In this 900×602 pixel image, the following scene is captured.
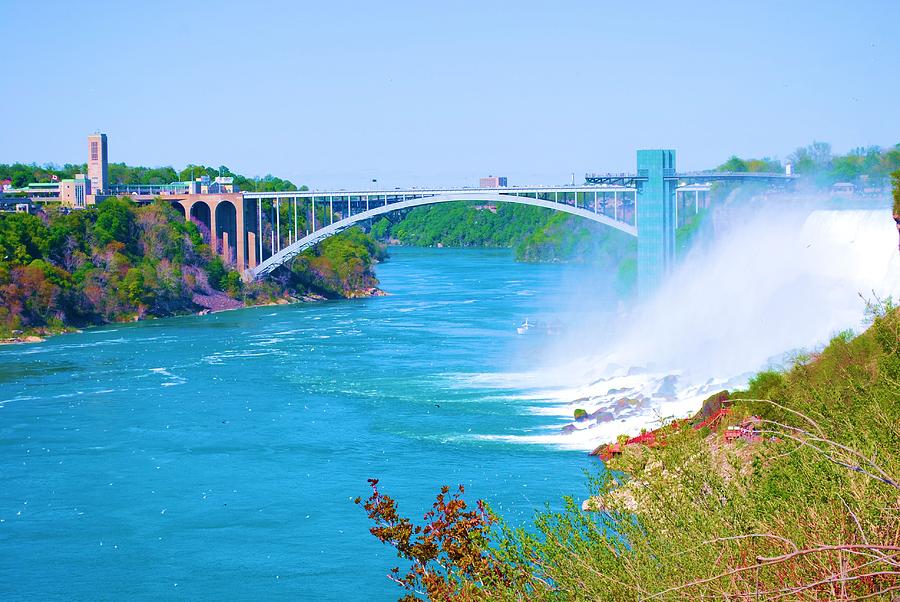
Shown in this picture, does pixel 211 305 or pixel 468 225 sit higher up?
pixel 468 225

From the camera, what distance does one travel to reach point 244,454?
14023 mm

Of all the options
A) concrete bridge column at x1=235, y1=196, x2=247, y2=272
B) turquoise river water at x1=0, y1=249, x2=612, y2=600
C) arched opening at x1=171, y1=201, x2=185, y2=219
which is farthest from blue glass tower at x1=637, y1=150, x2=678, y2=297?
arched opening at x1=171, y1=201, x2=185, y2=219

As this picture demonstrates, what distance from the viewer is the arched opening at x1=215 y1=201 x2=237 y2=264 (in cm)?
3506

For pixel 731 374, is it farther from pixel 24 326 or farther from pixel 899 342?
pixel 24 326

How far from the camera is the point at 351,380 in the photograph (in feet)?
61.8

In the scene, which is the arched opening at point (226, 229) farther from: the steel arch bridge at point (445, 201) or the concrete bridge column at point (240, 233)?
the steel arch bridge at point (445, 201)

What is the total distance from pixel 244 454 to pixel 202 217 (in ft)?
76.9

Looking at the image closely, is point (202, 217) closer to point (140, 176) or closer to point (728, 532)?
point (140, 176)

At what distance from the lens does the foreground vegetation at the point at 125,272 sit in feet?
86.6

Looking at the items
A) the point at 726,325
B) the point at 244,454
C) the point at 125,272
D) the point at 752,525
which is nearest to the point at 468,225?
the point at 125,272

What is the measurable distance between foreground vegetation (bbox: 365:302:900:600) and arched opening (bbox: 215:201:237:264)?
29.4 m

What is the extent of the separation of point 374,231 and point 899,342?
5911 cm

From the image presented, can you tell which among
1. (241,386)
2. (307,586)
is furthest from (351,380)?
(307,586)

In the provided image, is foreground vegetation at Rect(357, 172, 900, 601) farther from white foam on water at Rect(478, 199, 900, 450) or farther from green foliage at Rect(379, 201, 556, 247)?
green foliage at Rect(379, 201, 556, 247)
